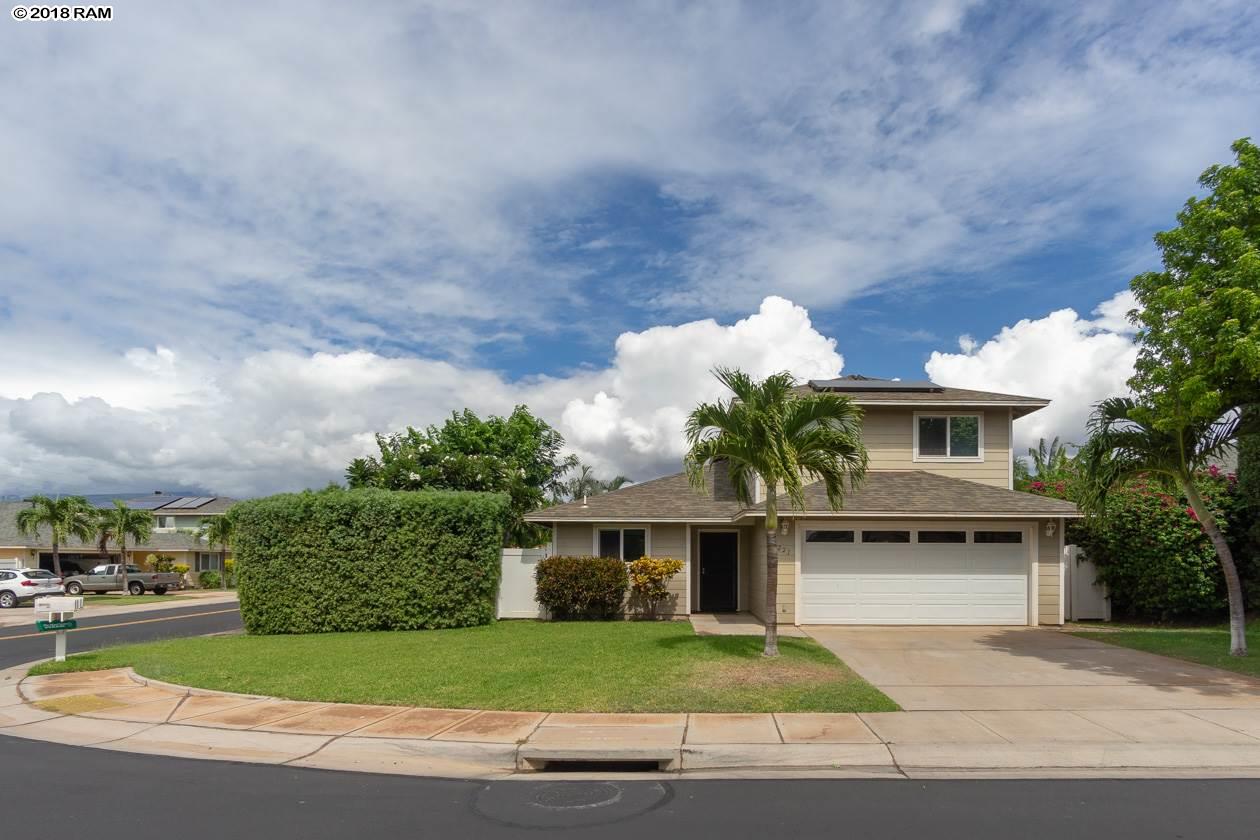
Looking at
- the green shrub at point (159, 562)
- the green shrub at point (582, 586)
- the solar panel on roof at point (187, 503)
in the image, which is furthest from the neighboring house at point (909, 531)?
the solar panel on roof at point (187, 503)

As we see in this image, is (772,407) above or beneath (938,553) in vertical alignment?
above

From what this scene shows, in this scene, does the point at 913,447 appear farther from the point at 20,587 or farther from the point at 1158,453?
the point at 20,587

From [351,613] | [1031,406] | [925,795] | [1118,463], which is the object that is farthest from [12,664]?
[1031,406]

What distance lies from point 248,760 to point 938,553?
14.3m

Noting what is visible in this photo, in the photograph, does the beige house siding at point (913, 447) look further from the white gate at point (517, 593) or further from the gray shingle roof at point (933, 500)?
the white gate at point (517, 593)

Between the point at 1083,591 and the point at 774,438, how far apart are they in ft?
37.8

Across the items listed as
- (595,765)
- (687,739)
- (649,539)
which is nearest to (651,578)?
(649,539)

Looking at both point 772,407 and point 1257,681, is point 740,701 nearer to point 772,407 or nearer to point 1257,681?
point 772,407

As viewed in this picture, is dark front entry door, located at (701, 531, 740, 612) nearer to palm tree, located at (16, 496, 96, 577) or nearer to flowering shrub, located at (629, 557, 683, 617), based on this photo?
flowering shrub, located at (629, 557, 683, 617)

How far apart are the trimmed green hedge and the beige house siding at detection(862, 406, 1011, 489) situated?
9.89 metres

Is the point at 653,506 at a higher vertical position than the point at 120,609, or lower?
higher

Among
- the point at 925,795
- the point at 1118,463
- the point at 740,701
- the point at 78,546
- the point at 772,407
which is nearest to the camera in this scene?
the point at 925,795

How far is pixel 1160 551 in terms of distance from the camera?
1777 cm

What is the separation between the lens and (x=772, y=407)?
40.2ft
